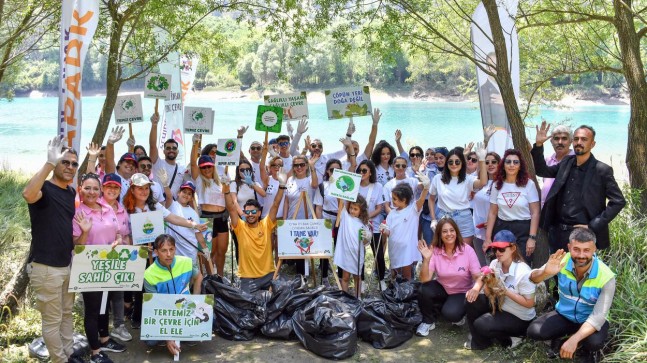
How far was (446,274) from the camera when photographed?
20.6ft

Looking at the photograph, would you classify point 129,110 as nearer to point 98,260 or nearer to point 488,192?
point 98,260

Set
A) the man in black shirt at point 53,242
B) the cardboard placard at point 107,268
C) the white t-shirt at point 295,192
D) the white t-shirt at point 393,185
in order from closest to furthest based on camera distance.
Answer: the man in black shirt at point 53,242 < the cardboard placard at point 107,268 < the white t-shirt at point 393,185 < the white t-shirt at point 295,192

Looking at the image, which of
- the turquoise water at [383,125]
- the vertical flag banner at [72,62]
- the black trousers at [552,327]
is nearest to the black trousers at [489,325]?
the black trousers at [552,327]

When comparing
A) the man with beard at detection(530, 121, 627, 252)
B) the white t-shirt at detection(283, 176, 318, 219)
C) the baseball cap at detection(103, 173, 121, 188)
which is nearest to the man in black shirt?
the baseball cap at detection(103, 173, 121, 188)

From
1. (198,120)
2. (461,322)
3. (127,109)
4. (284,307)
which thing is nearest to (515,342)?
(461,322)

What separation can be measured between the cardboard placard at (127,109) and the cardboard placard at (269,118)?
1777 mm

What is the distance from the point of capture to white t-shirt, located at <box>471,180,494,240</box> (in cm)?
703

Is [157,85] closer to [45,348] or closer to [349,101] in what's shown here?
[349,101]

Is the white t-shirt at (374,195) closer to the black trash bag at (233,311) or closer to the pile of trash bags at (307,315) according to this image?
the pile of trash bags at (307,315)

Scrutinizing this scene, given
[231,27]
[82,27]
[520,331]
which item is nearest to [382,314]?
[520,331]

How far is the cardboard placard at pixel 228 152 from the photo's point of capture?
316 inches

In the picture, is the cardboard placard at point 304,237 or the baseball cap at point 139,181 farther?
the cardboard placard at point 304,237

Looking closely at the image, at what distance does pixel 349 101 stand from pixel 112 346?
5130 mm

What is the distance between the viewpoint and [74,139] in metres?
5.88
